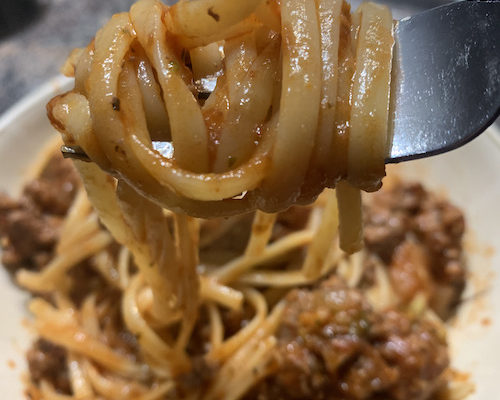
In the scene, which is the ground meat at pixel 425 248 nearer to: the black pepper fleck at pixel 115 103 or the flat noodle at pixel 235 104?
the flat noodle at pixel 235 104

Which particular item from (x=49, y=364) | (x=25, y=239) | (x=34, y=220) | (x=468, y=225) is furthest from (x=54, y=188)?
(x=468, y=225)

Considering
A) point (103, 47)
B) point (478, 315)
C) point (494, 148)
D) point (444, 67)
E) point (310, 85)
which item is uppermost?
point (103, 47)

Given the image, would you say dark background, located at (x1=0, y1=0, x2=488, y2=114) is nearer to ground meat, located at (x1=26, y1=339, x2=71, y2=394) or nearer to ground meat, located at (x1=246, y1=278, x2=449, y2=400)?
ground meat, located at (x1=26, y1=339, x2=71, y2=394)

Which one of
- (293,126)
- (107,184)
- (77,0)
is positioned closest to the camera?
(293,126)

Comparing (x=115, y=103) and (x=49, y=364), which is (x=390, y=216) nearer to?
(x=49, y=364)

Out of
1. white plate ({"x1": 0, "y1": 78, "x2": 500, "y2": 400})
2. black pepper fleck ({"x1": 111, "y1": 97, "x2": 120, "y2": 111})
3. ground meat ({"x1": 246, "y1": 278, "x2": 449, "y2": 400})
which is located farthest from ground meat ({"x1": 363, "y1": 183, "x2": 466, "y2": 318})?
black pepper fleck ({"x1": 111, "y1": 97, "x2": 120, "y2": 111})

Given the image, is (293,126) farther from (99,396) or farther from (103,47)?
(99,396)

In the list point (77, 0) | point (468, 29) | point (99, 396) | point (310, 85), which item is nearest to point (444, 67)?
point (468, 29)

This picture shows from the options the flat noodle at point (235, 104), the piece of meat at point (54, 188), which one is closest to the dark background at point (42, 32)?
the piece of meat at point (54, 188)
